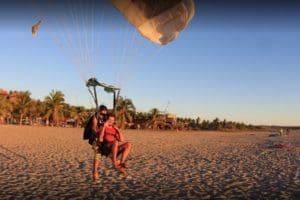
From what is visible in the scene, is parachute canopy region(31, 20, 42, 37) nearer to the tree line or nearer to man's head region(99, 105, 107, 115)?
man's head region(99, 105, 107, 115)

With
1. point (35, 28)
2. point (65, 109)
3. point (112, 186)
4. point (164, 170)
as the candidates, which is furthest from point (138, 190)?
point (65, 109)

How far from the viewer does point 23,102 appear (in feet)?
213

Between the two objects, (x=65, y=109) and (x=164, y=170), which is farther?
(x=65, y=109)

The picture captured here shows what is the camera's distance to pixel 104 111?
8.45 m

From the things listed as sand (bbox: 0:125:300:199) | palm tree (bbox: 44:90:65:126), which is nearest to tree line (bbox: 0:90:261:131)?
palm tree (bbox: 44:90:65:126)

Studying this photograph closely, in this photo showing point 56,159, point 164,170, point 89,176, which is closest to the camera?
point 89,176

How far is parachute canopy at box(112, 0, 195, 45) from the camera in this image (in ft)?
32.2

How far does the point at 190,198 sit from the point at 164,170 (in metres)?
4.09

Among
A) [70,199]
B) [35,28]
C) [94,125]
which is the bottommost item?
[70,199]

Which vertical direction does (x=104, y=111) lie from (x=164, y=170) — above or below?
above

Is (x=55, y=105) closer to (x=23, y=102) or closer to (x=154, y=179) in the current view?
(x=23, y=102)

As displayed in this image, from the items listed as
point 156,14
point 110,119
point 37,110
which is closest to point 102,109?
point 110,119

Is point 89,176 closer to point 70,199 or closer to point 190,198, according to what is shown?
point 70,199

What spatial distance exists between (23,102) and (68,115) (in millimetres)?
7699
